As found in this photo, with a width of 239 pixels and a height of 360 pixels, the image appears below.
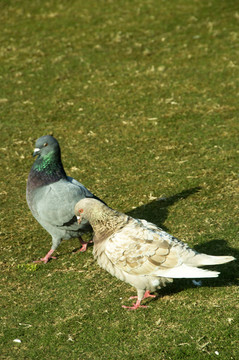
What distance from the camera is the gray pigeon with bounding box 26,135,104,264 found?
6824 mm

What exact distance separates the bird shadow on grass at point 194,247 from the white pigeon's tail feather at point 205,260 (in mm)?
861

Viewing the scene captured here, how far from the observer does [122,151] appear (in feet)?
33.6

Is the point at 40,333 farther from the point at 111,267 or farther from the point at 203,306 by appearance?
the point at 203,306

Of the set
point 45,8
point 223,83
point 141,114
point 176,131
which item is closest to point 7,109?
point 141,114

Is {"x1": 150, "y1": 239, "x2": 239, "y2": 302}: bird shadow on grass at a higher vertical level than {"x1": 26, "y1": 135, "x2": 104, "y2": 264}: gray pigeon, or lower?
lower

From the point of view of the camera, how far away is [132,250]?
18.3 feet

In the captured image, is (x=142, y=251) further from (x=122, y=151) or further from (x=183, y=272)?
(x=122, y=151)

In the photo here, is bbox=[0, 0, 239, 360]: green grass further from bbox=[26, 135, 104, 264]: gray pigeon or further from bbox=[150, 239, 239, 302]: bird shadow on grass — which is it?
bbox=[26, 135, 104, 264]: gray pigeon

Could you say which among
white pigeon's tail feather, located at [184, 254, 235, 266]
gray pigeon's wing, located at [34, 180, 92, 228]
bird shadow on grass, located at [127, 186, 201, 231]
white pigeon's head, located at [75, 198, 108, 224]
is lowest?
bird shadow on grass, located at [127, 186, 201, 231]

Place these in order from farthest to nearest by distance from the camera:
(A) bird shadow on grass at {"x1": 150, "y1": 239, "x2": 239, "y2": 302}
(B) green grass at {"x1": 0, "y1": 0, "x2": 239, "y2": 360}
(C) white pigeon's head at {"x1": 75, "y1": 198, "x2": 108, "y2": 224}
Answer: (A) bird shadow on grass at {"x1": 150, "y1": 239, "x2": 239, "y2": 302} < (C) white pigeon's head at {"x1": 75, "y1": 198, "x2": 108, "y2": 224} < (B) green grass at {"x1": 0, "y1": 0, "x2": 239, "y2": 360}

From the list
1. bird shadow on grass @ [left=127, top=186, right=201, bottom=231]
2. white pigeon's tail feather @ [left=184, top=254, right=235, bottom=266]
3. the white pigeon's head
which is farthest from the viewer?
bird shadow on grass @ [left=127, top=186, right=201, bottom=231]

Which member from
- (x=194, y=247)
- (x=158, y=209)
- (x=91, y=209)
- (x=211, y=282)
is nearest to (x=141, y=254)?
(x=91, y=209)

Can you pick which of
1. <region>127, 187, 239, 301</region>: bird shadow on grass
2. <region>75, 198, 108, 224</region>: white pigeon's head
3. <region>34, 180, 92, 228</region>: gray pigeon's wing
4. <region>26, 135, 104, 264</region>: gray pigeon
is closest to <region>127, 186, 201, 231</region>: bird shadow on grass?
<region>127, 187, 239, 301</region>: bird shadow on grass

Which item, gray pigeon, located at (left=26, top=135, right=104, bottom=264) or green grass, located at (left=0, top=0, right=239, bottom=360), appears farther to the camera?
gray pigeon, located at (left=26, top=135, right=104, bottom=264)
